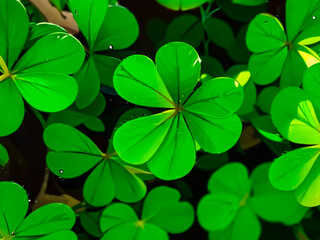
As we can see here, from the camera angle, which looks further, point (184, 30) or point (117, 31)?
point (184, 30)

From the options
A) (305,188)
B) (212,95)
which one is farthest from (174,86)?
(305,188)

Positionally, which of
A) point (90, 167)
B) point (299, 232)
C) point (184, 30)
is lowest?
point (299, 232)

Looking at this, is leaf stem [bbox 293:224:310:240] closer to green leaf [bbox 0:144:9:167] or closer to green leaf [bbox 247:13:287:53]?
green leaf [bbox 247:13:287:53]

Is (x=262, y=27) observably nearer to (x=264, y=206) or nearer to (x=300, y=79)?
(x=300, y=79)

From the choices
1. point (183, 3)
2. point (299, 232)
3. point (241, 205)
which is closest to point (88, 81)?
point (183, 3)

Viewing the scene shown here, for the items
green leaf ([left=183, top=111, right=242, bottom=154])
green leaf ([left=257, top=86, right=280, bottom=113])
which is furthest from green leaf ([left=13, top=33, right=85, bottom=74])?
green leaf ([left=257, top=86, right=280, bottom=113])

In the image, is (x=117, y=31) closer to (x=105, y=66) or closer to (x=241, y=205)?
(x=105, y=66)

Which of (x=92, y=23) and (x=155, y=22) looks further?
(x=155, y=22)
